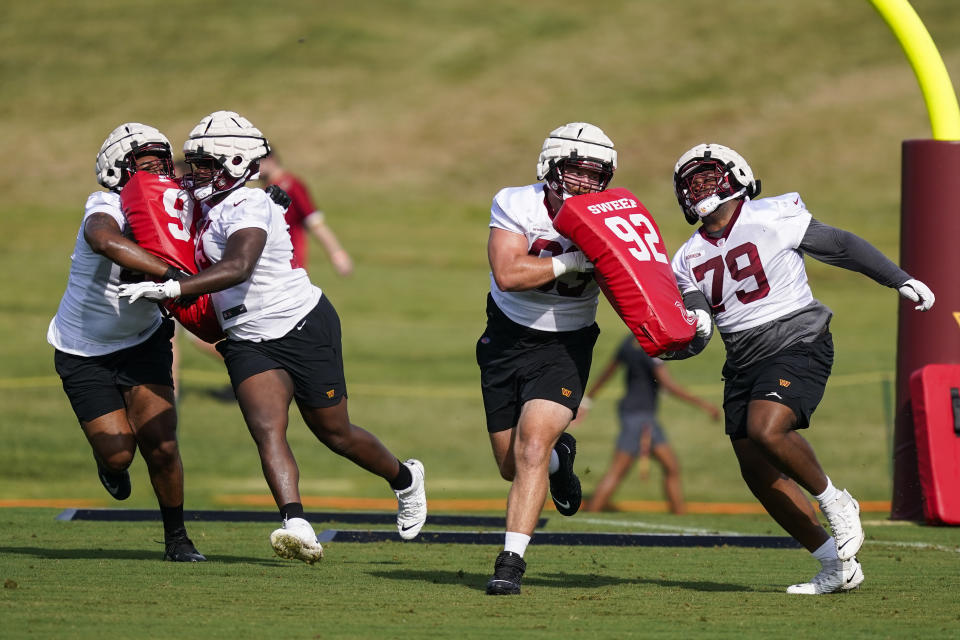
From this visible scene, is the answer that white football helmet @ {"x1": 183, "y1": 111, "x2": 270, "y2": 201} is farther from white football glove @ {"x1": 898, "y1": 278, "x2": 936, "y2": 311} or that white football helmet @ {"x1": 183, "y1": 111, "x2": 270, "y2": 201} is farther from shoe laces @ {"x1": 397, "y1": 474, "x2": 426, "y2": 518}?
white football glove @ {"x1": 898, "y1": 278, "x2": 936, "y2": 311}

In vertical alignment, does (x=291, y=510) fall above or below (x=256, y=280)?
below

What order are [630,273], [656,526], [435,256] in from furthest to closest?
[435,256]
[656,526]
[630,273]

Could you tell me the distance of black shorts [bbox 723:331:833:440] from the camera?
20.4 ft

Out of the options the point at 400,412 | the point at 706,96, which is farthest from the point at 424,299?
the point at 706,96

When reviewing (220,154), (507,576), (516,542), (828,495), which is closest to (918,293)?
(828,495)

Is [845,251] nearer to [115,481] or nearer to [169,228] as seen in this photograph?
[169,228]

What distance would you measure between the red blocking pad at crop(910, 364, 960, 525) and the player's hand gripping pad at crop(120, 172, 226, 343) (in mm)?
4639

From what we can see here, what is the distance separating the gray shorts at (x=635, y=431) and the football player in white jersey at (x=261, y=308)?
5880mm

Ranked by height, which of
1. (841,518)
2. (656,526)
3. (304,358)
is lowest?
(656,526)

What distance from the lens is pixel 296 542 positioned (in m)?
6.02

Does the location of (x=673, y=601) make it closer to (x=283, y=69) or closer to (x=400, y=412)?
(x=400, y=412)

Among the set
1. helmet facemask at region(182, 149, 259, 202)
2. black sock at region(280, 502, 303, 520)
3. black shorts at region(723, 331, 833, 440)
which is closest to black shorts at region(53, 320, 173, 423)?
helmet facemask at region(182, 149, 259, 202)

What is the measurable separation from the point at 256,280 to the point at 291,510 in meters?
1.06

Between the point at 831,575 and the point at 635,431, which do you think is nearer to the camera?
the point at 831,575
